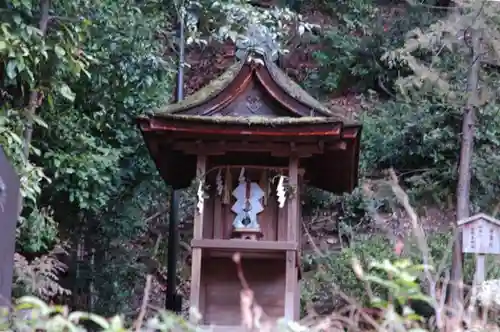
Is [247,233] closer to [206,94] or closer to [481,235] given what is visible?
[206,94]

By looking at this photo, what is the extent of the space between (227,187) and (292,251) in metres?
0.77

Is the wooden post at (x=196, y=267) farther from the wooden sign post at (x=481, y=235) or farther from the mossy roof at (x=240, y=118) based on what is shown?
the wooden sign post at (x=481, y=235)

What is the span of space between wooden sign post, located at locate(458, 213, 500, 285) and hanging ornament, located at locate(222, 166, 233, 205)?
8.65 feet

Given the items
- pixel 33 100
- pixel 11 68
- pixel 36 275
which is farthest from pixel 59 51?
pixel 36 275

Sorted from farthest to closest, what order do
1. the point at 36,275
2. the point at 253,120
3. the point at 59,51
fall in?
the point at 36,275
the point at 59,51
the point at 253,120

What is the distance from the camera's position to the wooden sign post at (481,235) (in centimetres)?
703

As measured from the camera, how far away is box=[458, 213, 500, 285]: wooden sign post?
703 cm

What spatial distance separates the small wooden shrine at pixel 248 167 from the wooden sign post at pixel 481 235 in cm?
193

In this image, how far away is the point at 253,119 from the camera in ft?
18.0

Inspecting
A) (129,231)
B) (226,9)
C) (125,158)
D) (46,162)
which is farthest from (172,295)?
(226,9)

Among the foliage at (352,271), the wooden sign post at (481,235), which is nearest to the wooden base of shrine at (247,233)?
the wooden sign post at (481,235)

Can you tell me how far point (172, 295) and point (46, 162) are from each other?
2516 mm

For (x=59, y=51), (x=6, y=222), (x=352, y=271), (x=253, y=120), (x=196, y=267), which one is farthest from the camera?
(x=352, y=271)

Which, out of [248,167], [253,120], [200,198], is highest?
[253,120]
